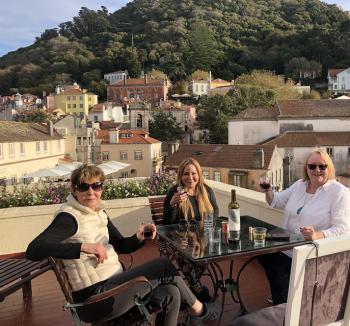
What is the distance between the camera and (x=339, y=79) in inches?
3241

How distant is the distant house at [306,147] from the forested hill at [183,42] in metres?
55.4

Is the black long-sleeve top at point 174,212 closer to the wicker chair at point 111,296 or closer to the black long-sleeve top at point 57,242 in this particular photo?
the wicker chair at point 111,296

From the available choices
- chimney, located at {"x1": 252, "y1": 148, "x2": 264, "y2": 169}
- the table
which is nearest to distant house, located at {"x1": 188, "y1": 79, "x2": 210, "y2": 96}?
chimney, located at {"x1": 252, "y1": 148, "x2": 264, "y2": 169}

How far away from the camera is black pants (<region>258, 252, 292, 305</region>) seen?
11.5 ft

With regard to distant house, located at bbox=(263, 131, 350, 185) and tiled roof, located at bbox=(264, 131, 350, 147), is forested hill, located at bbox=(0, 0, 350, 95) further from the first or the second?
distant house, located at bbox=(263, 131, 350, 185)

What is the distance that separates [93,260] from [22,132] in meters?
36.8

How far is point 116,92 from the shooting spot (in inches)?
3639

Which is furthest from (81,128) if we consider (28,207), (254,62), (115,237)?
(254,62)

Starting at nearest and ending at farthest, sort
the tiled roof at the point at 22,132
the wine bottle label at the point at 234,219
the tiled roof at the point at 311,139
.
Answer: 1. the wine bottle label at the point at 234,219
2. the tiled roof at the point at 22,132
3. the tiled roof at the point at 311,139

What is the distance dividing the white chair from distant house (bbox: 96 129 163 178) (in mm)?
38764

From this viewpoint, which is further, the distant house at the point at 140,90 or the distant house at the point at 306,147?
the distant house at the point at 140,90

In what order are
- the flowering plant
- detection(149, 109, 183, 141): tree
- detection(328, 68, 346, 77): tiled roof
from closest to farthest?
the flowering plant, detection(149, 109, 183, 141): tree, detection(328, 68, 346, 77): tiled roof

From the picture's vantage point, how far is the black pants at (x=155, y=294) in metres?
2.67

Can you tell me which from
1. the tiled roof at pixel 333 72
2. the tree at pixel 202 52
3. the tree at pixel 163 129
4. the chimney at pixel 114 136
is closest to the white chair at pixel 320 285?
the chimney at pixel 114 136
